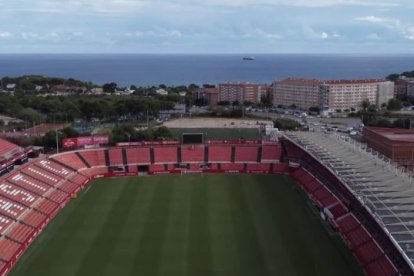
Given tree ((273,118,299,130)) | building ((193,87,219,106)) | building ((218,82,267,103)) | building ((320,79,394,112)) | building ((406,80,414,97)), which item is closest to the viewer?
tree ((273,118,299,130))

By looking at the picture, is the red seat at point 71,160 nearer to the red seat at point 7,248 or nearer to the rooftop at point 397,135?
the red seat at point 7,248

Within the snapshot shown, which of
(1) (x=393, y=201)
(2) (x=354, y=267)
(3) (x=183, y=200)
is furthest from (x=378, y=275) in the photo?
(3) (x=183, y=200)

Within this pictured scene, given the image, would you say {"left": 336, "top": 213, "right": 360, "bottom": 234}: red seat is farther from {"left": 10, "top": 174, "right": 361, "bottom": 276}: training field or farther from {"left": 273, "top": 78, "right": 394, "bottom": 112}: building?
{"left": 273, "top": 78, "right": 394, "bottom": 112}: building

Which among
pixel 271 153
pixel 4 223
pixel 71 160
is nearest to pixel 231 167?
pixel 271 153

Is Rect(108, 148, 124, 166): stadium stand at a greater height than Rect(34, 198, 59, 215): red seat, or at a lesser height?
greater

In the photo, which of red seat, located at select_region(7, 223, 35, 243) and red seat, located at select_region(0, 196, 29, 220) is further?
red seat, located at select_region(0, 196, 29, 220)

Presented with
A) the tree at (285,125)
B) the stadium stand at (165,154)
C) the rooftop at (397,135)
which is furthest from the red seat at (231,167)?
the tree at (285,125)

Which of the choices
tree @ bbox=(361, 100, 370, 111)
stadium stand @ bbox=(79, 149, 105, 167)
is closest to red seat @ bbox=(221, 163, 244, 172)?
stadium stand @ bbox=(79, 149, 105, 167)
